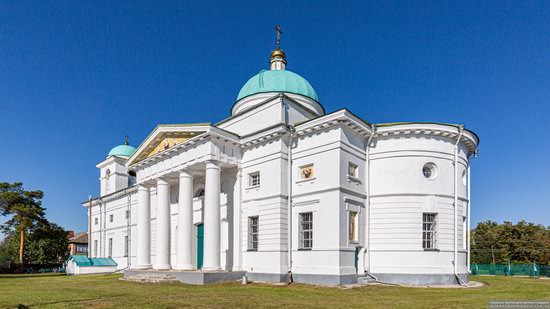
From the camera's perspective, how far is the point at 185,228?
75.9 ft

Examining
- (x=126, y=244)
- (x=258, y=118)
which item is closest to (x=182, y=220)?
(x=258, y=118)

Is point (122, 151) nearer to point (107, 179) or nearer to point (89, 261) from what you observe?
point (107, 179)

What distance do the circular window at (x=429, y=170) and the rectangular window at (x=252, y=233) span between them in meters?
9.64

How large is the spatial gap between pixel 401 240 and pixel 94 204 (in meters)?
38.3

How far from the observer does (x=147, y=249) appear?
89.8ft

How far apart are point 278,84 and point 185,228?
1212cm

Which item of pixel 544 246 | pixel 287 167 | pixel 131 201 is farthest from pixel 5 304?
pixel 544 246

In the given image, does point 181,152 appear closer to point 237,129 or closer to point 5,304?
point 237,129

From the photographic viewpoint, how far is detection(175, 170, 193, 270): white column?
22734mm

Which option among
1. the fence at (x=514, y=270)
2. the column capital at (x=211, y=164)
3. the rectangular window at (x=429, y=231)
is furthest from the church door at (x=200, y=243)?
the fence at (x=514, y=270)

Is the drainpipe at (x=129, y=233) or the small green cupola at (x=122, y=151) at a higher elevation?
the small green cupola at (x=122, y=151)

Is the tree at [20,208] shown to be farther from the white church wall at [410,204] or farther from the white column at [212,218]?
the white church wall at [410,204]

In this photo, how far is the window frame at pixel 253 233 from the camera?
73.9 feet

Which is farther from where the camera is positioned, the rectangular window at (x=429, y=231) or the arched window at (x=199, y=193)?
the arched window at (x=199, y=193)
